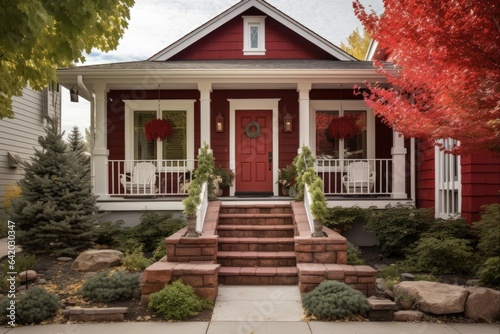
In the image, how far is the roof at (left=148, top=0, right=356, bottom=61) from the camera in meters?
11.5

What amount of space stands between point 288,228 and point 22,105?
36.4 ft

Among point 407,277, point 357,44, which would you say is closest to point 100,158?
point 407,277

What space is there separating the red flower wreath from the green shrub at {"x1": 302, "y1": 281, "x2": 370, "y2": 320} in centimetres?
665

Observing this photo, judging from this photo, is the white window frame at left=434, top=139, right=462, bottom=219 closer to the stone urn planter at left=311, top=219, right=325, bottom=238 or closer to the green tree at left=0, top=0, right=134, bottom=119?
the stone urn planter at left=311, top=219, right=325, bottom=238

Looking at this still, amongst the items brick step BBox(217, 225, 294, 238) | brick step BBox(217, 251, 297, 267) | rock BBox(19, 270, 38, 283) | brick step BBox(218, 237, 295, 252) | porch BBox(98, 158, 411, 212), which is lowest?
rock BBox(19, 270, 38, 283)

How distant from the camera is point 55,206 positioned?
782 cm

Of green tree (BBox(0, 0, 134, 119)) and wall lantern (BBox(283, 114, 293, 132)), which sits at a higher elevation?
green tree (BBox(0, 0, 134, 119))

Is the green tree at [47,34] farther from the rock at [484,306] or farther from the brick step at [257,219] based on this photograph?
the rock at [484,306]

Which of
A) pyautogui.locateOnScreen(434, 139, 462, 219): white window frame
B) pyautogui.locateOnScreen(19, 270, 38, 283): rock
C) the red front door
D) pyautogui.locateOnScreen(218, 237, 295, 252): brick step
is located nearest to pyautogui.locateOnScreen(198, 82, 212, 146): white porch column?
the red front door

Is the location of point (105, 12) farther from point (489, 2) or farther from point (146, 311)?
point (489, 2)

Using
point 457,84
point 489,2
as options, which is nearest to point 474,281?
point 457,84

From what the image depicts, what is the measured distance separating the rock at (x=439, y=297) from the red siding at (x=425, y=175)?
394cm

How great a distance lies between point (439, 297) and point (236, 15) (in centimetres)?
889

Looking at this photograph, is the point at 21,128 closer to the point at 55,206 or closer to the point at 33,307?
the point at 55,206
